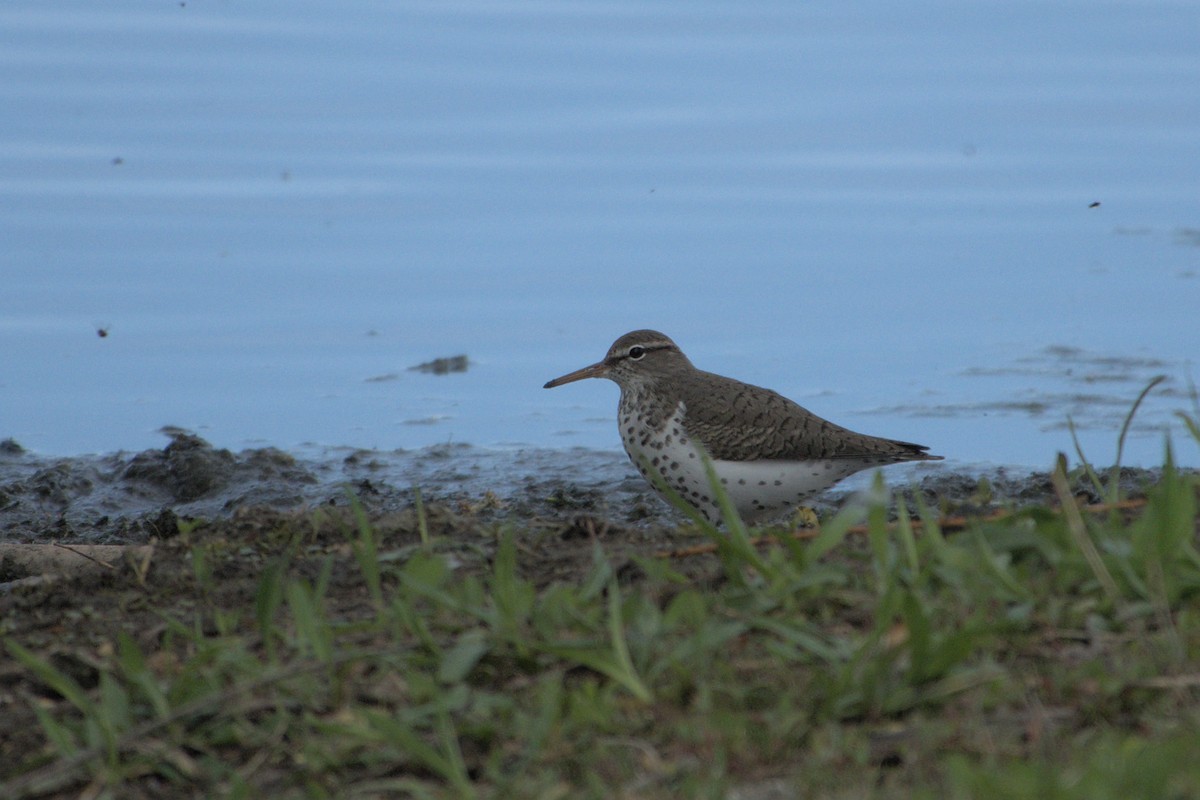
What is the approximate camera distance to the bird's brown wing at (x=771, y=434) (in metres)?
6.89

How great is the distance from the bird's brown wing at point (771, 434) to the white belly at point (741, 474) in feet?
0.17

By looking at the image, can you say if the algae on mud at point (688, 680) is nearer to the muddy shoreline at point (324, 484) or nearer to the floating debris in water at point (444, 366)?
the muddy shoreline at point (324, 484)

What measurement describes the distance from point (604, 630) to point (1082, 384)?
643 centimetres

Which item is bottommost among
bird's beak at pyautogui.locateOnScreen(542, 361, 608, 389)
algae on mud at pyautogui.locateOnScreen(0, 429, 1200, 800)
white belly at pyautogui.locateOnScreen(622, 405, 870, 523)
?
algae on mud at pyautogui.locateOnScreen(0, 429, 1200, 800)

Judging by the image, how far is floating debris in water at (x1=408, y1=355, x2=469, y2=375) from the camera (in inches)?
379

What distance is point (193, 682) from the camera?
335cm

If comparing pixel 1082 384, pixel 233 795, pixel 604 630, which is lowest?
pixel 233 795

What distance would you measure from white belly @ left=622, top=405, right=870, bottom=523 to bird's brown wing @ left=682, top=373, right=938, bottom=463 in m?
0.05

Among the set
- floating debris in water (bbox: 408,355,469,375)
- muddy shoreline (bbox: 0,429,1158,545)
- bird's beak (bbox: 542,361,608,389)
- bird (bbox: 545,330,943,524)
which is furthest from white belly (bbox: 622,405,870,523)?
floating debris in water (bbox: 408,355,469,375)

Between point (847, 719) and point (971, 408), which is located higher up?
point (971, 408)

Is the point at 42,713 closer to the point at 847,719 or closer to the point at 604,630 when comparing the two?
the point at 604,630

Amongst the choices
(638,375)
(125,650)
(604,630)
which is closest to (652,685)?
(604,630)

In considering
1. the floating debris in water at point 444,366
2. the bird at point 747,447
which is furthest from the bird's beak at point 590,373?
the floating debris in water at point 444,366

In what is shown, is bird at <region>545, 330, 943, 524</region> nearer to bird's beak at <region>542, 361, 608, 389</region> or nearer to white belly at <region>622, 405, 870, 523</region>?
white belly at <region>622, 405, 870, 523</region>
